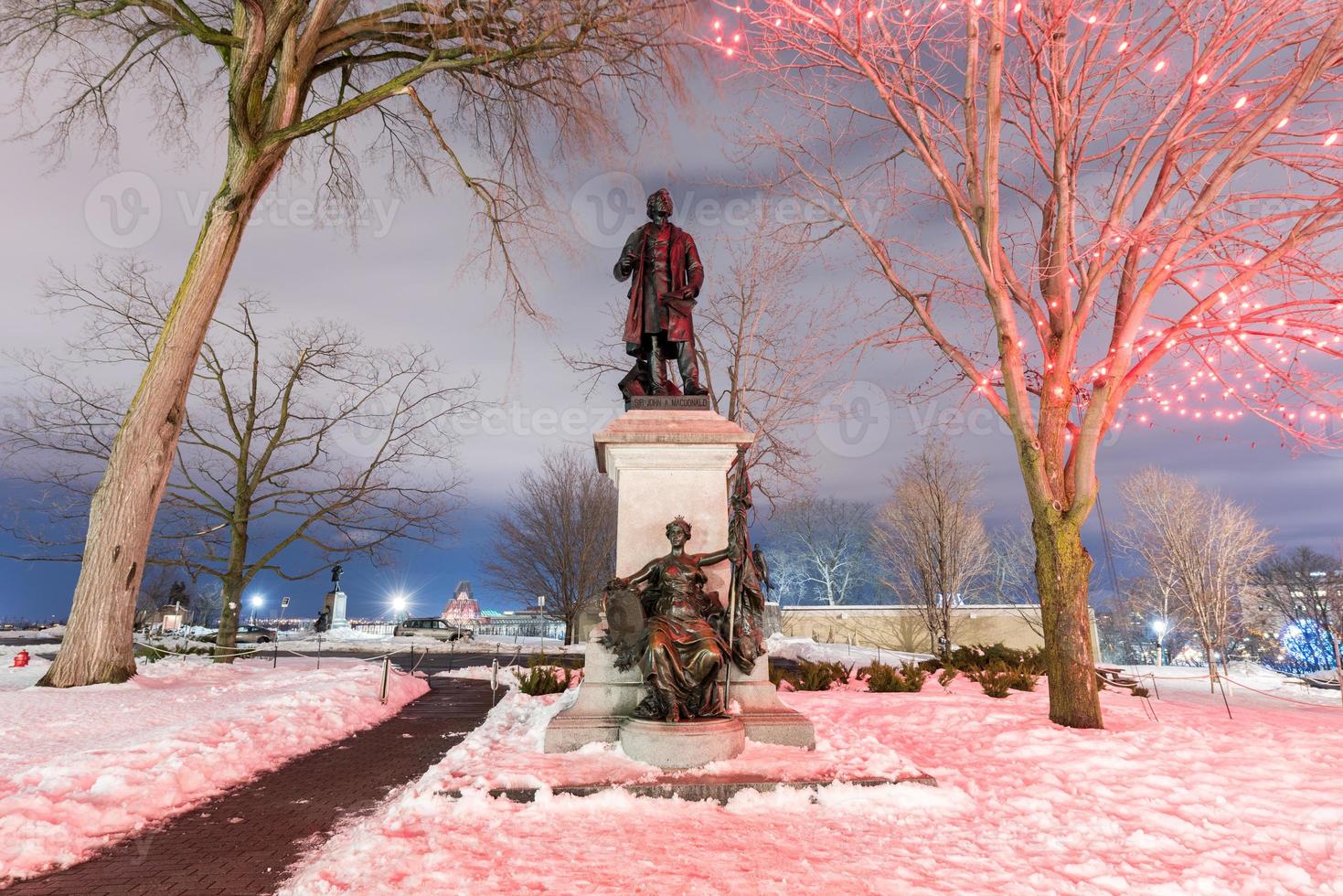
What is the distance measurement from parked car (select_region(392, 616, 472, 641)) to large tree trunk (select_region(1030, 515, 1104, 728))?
27445 mm

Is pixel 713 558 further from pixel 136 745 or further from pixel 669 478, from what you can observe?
pixel 136 745

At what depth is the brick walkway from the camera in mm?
3135

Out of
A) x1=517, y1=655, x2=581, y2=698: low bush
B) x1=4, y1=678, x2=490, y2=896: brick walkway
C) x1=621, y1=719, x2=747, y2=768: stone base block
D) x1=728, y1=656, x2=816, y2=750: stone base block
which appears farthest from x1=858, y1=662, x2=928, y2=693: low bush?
x1=4, y1=678, x2=490, y2=896: brick walkway

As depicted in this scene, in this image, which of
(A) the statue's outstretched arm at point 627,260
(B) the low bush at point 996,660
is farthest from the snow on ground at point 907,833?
(B) the low bush at point 996,660

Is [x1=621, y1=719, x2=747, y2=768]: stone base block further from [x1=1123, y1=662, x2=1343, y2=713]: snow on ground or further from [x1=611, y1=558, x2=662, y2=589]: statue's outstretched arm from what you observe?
[x1=1123, y1=662, x2=1343, y2=713]: snow on ground

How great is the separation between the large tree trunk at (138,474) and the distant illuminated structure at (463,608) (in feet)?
97.2

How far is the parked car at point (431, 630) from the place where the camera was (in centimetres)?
3158

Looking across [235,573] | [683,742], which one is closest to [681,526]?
[683,742]

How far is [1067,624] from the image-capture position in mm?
7199

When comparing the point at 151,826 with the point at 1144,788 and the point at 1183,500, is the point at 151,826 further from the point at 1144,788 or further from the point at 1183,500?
the point at 1183,500

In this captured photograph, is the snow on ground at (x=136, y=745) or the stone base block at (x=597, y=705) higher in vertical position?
the stone base block at (x=597, y=705)

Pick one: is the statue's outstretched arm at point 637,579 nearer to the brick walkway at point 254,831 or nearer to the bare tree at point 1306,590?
the brick walkway at point 254,831

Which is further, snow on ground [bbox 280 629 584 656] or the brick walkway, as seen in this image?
snow on ground [bbox 280 629 584 656]

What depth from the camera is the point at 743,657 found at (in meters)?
5.39
